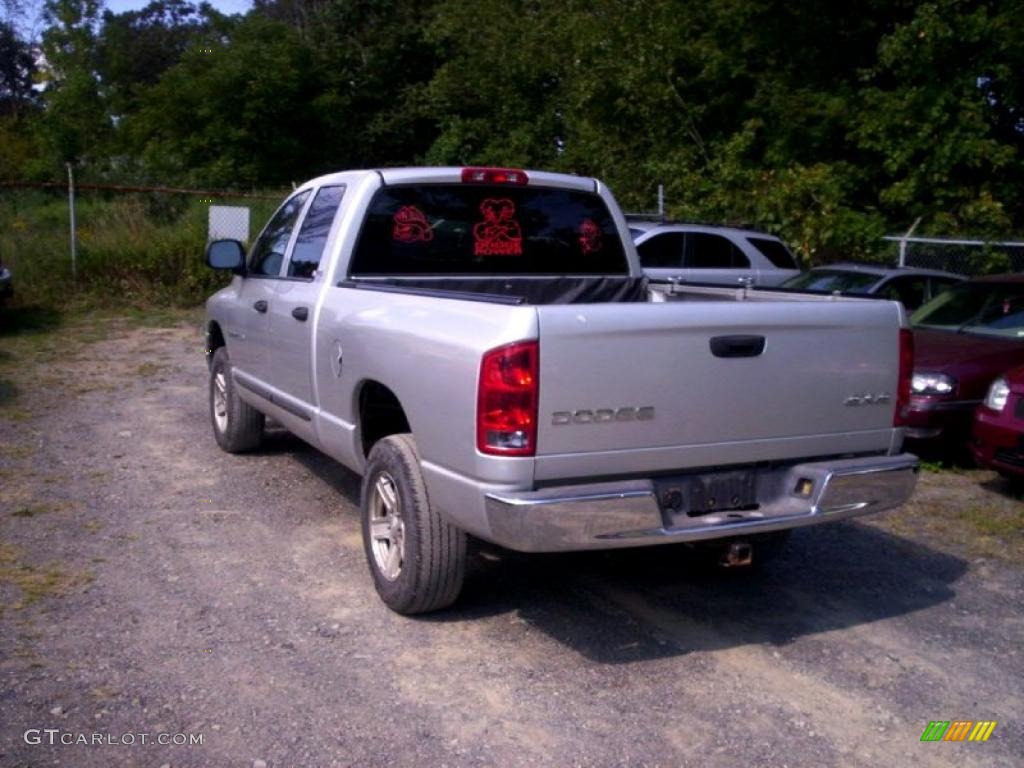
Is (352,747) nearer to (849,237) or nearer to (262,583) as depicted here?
(262,583)

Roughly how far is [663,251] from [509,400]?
9393 mm

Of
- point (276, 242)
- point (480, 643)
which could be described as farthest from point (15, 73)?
point (480, 643)

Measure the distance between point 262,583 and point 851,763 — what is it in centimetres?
293

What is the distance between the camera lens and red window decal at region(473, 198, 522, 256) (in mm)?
6203

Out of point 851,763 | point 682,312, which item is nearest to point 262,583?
point 682,312

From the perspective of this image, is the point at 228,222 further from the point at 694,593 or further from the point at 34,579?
the point at 694,593

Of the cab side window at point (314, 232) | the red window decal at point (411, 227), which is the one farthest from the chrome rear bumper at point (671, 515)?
the cab side window at point (314, 232)

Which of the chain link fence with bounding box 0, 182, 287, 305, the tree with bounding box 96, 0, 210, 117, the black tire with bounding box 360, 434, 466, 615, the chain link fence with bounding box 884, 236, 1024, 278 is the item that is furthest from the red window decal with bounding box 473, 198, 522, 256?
the tree with bounding box 96, 0, 210, 117

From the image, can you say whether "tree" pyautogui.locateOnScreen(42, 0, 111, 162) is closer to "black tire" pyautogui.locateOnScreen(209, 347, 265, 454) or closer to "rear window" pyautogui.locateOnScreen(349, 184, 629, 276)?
"black tire" pyautogui.locateOnScreen(209, 347, 265, 454)

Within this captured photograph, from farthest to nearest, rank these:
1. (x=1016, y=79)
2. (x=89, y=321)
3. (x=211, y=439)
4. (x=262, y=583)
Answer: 1. (x=1016, y=79)
2. (x=89, y=321)
3. (x=211, y=439)
4. (x=262, y=583)

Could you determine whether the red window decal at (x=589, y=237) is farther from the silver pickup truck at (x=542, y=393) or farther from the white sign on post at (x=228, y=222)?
the white sign on post at (x=228, y=222)

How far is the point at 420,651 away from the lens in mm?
4773

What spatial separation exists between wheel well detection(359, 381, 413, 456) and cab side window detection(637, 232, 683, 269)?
7877 millimetres

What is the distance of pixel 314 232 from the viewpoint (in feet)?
21.1
